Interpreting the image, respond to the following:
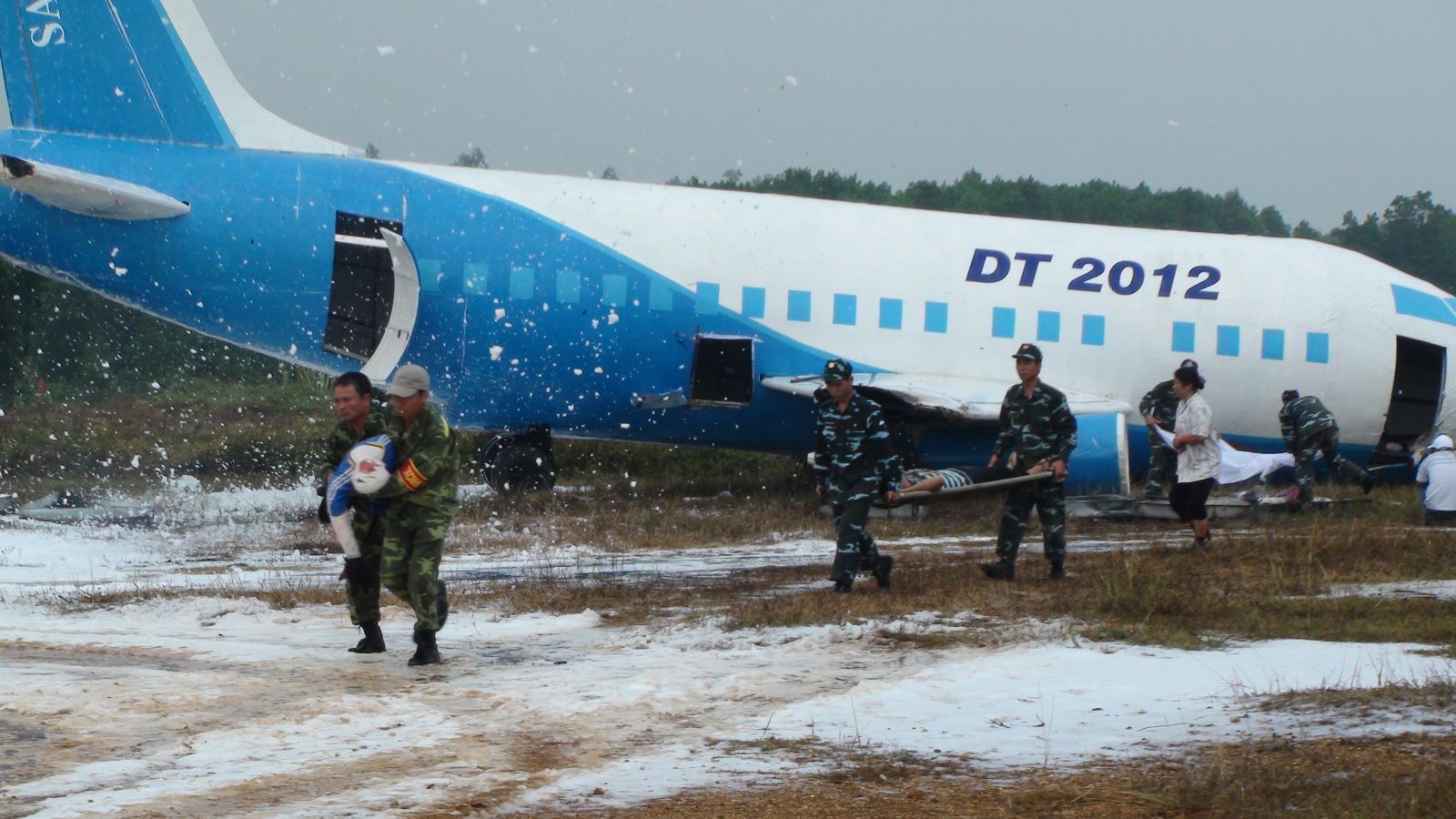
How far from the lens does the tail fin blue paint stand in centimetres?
1603

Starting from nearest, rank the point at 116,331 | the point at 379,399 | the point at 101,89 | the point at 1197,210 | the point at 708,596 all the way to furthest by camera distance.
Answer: the point at 708,596, the point at 101,89, the point at 379,399, the point at 116,331, the point at 1197,210

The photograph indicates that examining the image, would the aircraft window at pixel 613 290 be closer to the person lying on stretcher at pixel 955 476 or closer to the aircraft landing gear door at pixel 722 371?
the aircraft landing gear door at pixel 722 371

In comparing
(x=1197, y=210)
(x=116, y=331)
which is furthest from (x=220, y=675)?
(x=1197, y=210)

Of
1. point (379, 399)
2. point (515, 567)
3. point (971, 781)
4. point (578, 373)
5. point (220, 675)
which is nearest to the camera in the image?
point (971, 781)

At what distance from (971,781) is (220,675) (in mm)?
4211

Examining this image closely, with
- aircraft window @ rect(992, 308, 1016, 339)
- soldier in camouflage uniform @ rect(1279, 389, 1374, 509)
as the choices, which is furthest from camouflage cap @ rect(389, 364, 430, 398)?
soldier in camouflage uniform @ rect(1279, 389, 1374, 509)

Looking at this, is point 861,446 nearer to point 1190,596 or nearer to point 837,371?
point 837,371

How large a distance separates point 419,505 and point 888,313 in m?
10.8

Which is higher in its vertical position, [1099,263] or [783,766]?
[1099,263]

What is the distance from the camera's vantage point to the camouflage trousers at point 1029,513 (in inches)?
432

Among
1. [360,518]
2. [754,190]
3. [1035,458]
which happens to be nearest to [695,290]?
[1035,458]

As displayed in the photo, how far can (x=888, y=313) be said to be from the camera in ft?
59.0

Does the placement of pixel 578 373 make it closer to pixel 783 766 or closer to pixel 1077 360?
pixel 1077 360

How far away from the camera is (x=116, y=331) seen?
4591cm
